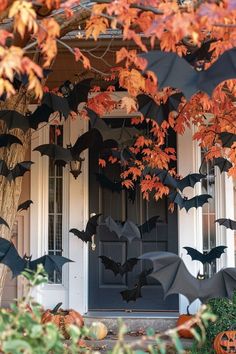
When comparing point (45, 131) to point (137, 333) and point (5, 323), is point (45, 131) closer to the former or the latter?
point (137, 333)

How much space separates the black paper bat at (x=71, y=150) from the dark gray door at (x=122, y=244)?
0.95 m

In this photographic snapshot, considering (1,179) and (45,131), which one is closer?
(1,179)

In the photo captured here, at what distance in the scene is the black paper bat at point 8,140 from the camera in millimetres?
4355

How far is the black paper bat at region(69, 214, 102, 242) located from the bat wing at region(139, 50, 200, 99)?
9.00 ft

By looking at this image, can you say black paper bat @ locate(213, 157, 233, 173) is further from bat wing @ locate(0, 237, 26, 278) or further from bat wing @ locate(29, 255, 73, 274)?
bat wing @ locate(0, 237, 26, 278)

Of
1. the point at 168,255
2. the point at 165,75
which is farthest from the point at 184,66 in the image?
the point at 168,255

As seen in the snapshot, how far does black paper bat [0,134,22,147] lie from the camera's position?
14.3ft

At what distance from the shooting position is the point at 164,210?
235 inches

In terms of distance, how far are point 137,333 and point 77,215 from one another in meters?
1.38

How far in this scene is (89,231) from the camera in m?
5.79

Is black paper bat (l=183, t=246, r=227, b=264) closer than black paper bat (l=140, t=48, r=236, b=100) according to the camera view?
No

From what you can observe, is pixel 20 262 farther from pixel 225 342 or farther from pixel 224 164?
pixel 224 164

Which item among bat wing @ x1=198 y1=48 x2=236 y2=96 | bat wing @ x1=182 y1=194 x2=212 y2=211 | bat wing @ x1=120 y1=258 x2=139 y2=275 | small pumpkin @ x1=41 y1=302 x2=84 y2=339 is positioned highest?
bat wing @ x1=198 y1=48 x2=236 y2=96

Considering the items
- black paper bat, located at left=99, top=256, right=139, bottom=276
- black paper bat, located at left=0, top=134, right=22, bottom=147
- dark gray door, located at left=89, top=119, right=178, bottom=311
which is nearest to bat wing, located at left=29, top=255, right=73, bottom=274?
black paper bat, located at left=0, top=134, right=22, bottom=147
